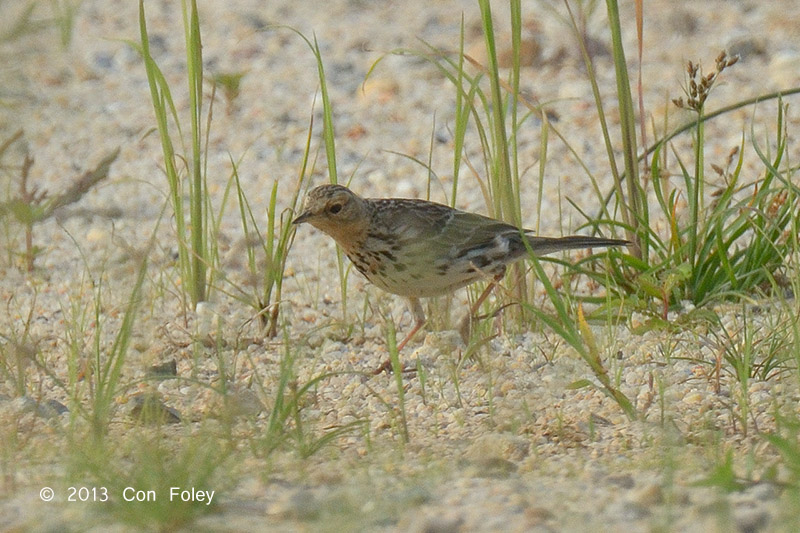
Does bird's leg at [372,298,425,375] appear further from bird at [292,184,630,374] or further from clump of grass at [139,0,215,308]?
clump of grass at [139,0,215,308]

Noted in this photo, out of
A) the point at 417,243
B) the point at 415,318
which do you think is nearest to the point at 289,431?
the point at 417,243

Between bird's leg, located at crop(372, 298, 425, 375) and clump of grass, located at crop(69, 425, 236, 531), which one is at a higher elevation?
bird's leg, located at crop(372, 298, 425, 375)

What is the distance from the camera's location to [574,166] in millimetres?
6812

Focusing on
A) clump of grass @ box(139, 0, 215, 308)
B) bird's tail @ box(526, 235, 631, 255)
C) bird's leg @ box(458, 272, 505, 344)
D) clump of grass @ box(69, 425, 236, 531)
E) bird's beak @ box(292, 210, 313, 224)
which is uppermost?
clump of grass @ box(139, 0, 215, 308)

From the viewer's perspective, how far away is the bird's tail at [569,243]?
459 cm

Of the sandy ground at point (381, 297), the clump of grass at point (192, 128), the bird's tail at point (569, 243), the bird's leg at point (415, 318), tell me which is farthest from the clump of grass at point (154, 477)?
the bird's tail at point (569, 243)

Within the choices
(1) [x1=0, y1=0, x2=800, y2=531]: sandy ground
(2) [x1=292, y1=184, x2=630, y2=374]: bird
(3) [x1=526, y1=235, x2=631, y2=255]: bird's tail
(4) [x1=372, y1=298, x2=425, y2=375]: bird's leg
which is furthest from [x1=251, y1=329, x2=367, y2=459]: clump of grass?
(3) [x1=526, y1=235, x2=631, y2=255]: bird's tail

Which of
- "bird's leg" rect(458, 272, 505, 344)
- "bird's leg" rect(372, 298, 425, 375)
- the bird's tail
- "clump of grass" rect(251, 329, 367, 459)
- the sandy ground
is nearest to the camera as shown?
the sandy ground

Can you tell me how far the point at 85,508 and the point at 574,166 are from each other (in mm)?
4491

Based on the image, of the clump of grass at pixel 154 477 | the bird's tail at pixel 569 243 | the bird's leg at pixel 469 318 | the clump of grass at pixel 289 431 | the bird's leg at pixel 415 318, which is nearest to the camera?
the clump of grass at pixel 154 477

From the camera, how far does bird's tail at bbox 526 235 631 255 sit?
459 cm

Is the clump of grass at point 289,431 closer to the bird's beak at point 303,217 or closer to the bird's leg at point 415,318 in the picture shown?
the bird's beak at point 303,217

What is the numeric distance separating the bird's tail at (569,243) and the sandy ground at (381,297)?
13 cm

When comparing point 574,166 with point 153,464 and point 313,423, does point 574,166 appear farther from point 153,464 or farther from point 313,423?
point 153,464
